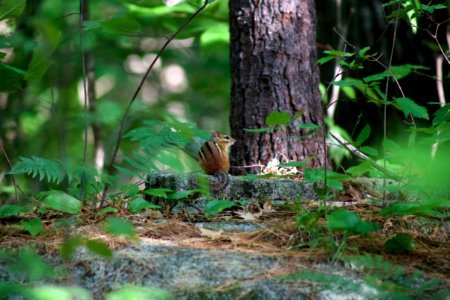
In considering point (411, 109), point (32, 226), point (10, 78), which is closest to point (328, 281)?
point (411, 109)

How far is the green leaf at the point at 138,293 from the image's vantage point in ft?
5.49

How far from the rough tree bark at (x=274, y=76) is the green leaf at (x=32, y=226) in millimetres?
1546

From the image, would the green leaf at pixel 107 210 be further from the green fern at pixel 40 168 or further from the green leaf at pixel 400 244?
the green leaf at pixel 400 244

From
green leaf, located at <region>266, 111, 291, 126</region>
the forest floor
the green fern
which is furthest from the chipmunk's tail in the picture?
the green fern

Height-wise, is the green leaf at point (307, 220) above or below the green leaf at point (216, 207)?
above

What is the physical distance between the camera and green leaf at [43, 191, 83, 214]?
8.11 ft

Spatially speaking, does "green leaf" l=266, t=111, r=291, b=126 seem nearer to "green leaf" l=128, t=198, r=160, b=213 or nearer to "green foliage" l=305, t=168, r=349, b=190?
"green foliage" l=305, t=168, r=349, b=190

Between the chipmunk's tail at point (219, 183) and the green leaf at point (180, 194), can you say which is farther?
the chipmunk's tail at point (219, 183)

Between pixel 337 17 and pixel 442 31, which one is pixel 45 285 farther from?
pixel 337 17

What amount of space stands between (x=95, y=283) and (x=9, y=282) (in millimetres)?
305

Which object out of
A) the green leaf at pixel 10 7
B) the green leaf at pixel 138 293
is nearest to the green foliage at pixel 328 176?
the green leaf at pixel 138 293

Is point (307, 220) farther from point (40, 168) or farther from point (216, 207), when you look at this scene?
point (40, 168)

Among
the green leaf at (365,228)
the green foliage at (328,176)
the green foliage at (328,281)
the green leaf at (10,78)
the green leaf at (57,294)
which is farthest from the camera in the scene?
the green leaf at (10,78)

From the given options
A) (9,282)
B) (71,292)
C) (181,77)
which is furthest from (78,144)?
(181,77)
